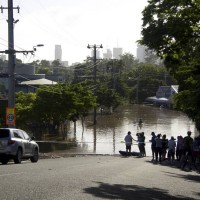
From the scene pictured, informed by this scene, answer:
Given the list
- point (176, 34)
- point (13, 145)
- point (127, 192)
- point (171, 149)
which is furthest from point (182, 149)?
point (127, 192)

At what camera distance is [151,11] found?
637 inches

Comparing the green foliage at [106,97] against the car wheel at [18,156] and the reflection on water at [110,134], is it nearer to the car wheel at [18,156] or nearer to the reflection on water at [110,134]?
the reflection on water at [110,134]

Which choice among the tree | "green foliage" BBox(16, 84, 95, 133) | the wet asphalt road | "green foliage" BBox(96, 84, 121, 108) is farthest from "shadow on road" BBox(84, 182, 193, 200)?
"green foliage" BBox(96, 84, 121, 108)

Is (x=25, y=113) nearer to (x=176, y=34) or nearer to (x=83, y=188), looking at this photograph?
(x=176, y=34)

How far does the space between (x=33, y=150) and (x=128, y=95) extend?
108 m

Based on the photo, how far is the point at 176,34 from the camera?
15039mm

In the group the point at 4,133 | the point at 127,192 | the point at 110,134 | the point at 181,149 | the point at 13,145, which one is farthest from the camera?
the point at 110,134

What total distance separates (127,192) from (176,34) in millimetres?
5590

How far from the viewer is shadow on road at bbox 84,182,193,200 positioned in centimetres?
1097

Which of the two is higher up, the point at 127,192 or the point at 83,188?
the point at 83,188

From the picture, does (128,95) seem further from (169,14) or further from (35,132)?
(169,14)

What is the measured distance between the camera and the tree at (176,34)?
49.5 feet

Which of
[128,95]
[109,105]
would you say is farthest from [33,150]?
[128,95]

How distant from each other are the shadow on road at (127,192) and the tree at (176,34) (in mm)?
4921
